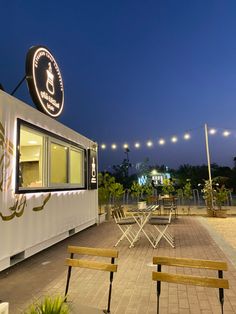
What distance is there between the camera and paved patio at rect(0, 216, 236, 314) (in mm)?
2957

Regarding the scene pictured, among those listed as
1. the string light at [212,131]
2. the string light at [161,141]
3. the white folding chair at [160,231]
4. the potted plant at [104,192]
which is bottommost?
the white folding chair at [160,231]

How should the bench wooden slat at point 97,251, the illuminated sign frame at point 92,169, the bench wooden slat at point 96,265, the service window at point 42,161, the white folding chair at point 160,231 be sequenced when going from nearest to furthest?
the bench wooden slat at point 96,265
the bench wooden slat at point 97,251
the service window at point 42,161
the white folding chair at point 160,231
the illuminated sign frame at point 92,169

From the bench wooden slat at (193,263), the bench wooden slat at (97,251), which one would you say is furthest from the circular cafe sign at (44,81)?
the bench wooden slat at (193,263)

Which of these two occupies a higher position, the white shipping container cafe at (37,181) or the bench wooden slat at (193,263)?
the white shipping container cafe at (37,181)

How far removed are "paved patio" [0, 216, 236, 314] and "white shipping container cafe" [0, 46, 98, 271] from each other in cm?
41

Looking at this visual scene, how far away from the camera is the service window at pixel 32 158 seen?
5325 mm

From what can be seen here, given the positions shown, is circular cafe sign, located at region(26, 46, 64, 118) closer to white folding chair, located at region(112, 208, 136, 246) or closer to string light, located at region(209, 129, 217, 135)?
white folding chair, located at region(112, 208, 136, 246)

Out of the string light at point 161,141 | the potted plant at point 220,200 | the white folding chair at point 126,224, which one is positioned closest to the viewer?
the white folding chair at point 126,224

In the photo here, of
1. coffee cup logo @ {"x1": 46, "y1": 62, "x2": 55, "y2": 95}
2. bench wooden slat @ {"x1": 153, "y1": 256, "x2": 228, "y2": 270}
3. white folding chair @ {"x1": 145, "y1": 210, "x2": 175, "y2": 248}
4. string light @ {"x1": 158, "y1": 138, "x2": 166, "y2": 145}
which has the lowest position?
white folding chair @ {"x1": 145, "y1": 210, "x2": 175, "y2": 248}

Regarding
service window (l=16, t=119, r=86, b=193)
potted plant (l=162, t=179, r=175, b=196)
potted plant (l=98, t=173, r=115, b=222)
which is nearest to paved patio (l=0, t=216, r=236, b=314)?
service window (l=16, t=119, r=86, b=193)

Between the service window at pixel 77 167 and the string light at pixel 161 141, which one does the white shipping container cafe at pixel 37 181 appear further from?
the string light at pixel 161 141

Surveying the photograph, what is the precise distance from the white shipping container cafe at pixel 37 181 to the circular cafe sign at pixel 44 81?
56cm

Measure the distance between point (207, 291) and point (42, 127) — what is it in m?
4.00

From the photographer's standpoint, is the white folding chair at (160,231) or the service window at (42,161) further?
the white folding chair at (160,231)
